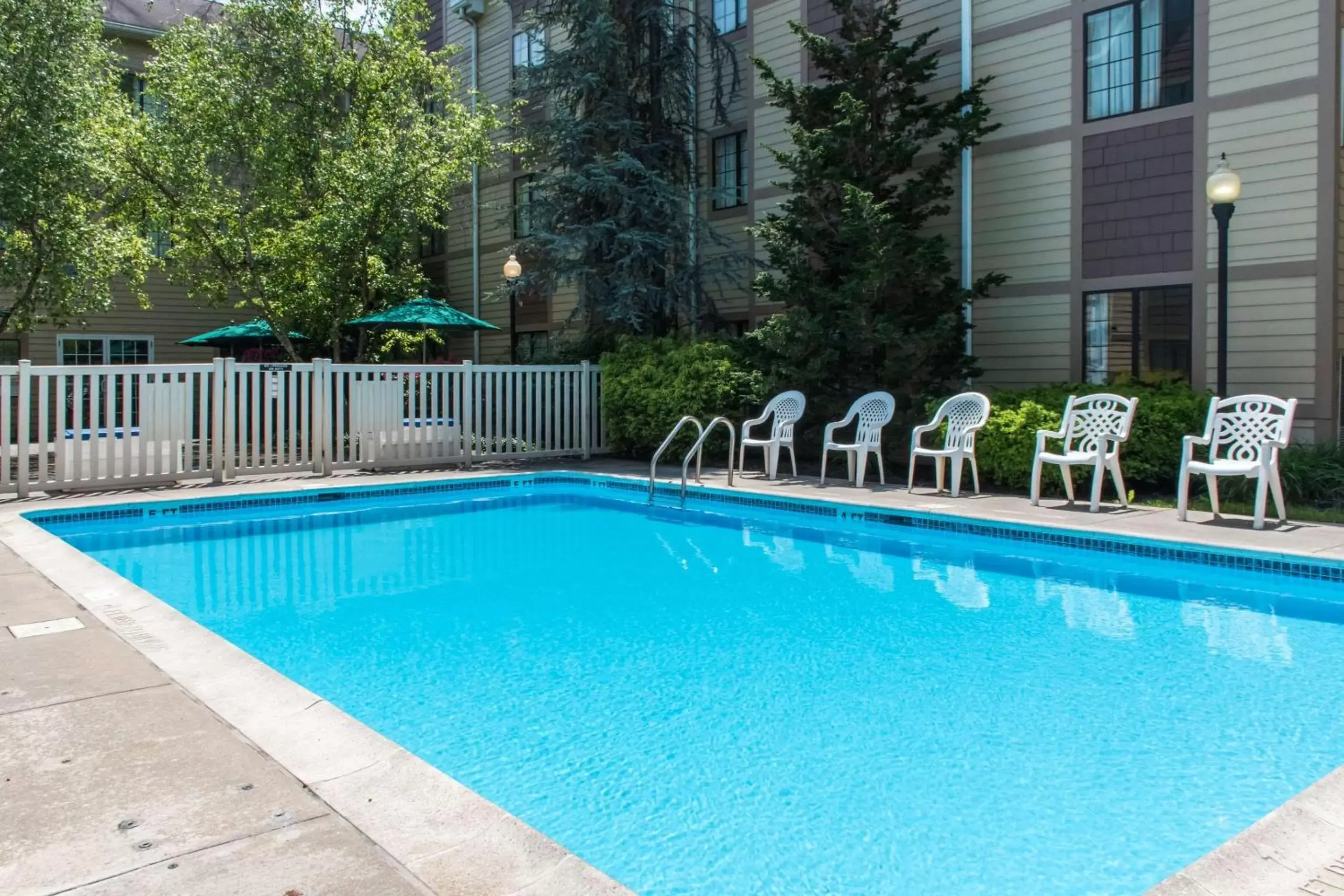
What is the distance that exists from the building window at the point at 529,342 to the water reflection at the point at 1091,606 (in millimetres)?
11402

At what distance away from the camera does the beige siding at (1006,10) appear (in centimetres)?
1039

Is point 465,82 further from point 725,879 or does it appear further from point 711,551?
point 725,879

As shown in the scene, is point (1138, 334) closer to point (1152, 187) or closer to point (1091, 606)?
point (1152, 187)

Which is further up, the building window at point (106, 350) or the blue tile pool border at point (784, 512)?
the building window at point (106, 350)

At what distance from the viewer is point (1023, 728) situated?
11.7ft

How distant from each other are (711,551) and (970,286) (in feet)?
17.5

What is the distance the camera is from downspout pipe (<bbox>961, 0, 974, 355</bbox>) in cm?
1085

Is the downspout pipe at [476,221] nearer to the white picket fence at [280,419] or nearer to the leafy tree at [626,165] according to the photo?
the leafy tree at [626,165]

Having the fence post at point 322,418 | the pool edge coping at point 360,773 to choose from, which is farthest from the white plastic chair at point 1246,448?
the fence post at point 322,418

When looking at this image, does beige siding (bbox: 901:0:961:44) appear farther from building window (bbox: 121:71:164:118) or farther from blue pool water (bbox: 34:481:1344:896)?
building window (bbox: 121:71:164:118)

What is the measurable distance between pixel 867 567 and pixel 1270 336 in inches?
195

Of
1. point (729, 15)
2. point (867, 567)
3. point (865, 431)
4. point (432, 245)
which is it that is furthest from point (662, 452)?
point (432, 245)

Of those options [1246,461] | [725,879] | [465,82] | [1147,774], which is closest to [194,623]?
[725,879]

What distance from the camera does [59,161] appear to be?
11.4 m
